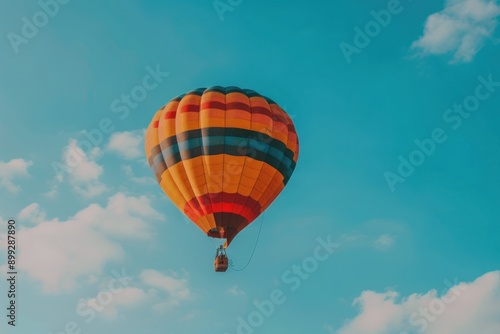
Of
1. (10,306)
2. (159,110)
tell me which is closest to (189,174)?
(159,110)

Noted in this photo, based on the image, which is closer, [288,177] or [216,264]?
[216,264]

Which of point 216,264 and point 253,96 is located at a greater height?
point 253,96

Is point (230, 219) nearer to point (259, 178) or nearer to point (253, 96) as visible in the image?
point (259, 178)

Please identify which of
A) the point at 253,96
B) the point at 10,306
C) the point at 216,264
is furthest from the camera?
the point at 253,96

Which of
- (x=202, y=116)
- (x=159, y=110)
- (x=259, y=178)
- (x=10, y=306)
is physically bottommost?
(x=10, y=306)

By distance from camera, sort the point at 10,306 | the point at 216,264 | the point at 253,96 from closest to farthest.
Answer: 1. the point at 10,306
2. the point at 216,264
3. the point at 253,96
